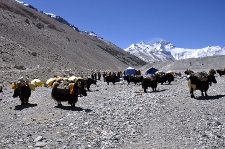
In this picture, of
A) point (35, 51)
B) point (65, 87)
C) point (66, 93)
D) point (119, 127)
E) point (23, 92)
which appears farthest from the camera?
point (35, 51)

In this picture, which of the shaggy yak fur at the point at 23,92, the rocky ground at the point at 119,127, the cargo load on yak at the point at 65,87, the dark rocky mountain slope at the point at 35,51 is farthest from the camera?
the dark rocky mountain slope at the point at 35,51

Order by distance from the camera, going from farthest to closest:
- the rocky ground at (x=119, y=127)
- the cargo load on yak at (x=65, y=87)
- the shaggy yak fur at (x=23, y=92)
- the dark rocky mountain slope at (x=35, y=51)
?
the dark rocky mountain slope at (x=35, y=51)
the shaggy yak fur at (x=23, y=92)
the cargo load on yak at (x=65, y=87)
the rocky ground at (x=119, y=127)

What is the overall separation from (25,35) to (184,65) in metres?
49.5

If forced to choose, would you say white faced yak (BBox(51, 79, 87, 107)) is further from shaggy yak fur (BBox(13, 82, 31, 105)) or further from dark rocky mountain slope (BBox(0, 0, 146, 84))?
dark rocky mountain slope (BBox(0, 0, 146, 84))

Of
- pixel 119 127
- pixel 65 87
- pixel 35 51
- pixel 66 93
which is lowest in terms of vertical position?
pixel 119 127

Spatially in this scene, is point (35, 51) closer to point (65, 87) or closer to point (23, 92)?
point (23, 92)

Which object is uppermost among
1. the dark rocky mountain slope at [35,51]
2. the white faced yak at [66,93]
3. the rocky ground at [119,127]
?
the dark rocky mountain slope at [35,51]

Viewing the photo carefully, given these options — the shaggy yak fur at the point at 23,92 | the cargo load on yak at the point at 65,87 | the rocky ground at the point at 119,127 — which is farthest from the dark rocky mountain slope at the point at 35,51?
the rocky ground at the point at 119,127

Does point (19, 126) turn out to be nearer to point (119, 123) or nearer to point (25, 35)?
point (119, 123)

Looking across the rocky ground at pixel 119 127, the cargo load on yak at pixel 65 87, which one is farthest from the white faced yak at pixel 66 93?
the rocky ground at pixel 119 127

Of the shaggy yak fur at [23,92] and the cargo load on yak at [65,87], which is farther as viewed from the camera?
the shaggy yak fur at [23,92]

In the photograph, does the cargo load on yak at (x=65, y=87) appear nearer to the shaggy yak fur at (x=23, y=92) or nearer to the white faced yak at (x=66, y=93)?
the white faced yak at (x=66, y=93)


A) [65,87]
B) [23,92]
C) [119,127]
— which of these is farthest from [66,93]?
[119,127]

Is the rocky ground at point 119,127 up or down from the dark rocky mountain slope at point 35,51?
down
